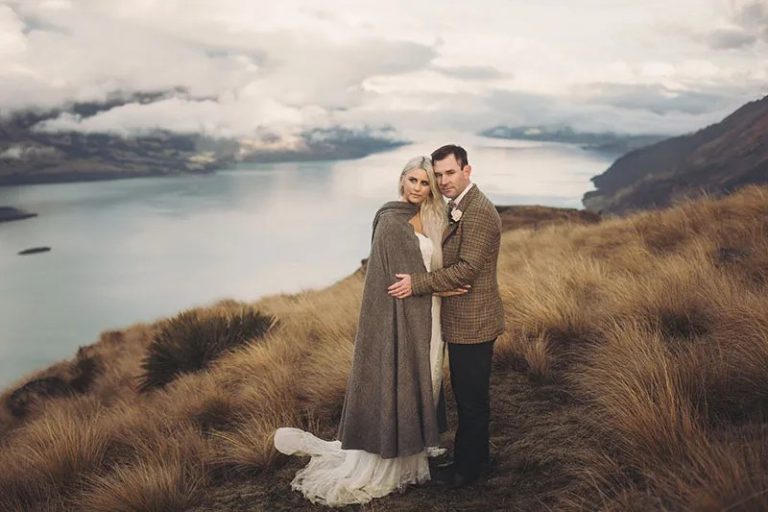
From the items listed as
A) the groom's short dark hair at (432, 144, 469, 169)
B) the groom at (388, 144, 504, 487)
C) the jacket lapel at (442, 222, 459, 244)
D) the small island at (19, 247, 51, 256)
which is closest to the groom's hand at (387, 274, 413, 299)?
the groom at (388, 144, 504, 487)

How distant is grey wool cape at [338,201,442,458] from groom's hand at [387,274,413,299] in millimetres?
85

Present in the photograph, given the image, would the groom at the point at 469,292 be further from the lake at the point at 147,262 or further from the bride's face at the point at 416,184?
the lake at the point at 147,262

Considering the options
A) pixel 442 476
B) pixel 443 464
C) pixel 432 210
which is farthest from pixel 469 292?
pixel 443 464

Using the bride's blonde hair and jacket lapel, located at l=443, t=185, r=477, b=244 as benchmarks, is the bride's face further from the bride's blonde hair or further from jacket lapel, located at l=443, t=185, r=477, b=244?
jacket lapel, located at l=443, t=185, r=477, b=244

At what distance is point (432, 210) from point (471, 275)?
0.45m

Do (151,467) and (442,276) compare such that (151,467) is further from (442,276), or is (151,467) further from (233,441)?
(442,276)

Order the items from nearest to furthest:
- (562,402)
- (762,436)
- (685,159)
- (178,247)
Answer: (762,436)
(562,402)
(685,159)
(178,247)

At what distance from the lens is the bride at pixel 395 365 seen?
3.20 m

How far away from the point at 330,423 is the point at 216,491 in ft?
3.85

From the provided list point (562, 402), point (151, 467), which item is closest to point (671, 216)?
point (562, 402)

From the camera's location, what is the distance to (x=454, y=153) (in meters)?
3.06

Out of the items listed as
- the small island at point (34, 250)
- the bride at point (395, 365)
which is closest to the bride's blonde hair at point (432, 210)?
the bride at point (395, 365)

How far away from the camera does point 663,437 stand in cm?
286

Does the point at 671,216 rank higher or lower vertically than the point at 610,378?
higher
